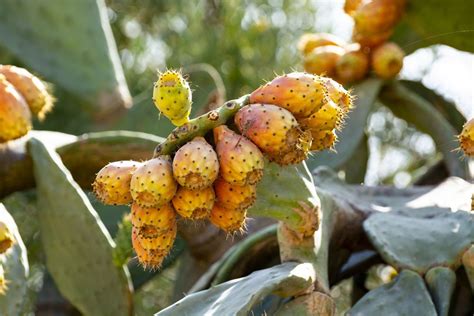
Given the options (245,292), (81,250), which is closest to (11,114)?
(81,250)

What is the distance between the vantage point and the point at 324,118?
5.71ft

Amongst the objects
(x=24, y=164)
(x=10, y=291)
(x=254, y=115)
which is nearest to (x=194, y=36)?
(x=24, y=164)

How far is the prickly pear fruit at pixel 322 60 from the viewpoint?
9.43ft

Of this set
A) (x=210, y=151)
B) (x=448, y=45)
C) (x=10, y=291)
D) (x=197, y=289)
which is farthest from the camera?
(x=448, y=45)

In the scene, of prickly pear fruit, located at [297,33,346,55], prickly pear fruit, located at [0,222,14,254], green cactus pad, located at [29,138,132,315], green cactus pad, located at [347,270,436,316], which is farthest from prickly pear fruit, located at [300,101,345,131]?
prickly pear fruit, located at [297,33,346,55]

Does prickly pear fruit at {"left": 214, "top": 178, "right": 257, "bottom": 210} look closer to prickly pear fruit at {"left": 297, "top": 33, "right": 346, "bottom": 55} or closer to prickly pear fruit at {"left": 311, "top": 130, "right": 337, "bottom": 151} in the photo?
prickly pear fruit at {"left": 311, "top": 130, "right": 337, "bottom": 151}

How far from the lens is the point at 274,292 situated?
5.97ft

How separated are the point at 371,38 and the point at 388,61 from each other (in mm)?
81

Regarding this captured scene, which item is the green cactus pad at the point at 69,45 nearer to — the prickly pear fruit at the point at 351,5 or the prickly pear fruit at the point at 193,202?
the prickly pear fruit at the point at 351,5

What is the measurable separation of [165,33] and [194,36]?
0.20 meters

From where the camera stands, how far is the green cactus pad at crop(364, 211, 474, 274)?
207 cm

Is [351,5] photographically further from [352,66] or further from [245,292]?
[245,292]

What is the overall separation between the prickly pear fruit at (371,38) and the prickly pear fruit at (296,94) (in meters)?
1.21

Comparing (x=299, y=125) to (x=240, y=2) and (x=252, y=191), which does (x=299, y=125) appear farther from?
(x=240, y=2)
